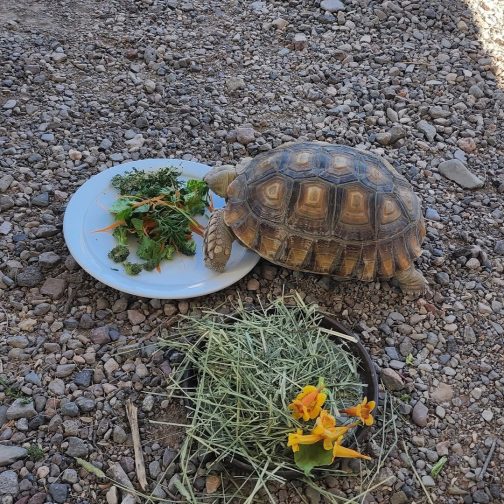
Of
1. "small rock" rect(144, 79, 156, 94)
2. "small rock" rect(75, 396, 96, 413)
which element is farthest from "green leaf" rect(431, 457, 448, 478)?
"small rock" rect(144, 79, 156, 94)

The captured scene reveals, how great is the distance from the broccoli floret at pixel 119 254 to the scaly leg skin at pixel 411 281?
1298mm

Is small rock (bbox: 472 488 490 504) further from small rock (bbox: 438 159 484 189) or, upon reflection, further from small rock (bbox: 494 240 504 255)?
small rock (bbox: 438 159 484 189)

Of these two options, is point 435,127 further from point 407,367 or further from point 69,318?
point 69,318

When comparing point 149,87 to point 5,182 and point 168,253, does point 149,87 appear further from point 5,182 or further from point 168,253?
point 168,253

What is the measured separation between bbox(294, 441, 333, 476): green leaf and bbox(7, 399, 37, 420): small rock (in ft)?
3.48

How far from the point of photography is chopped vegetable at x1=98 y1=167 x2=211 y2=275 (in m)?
3.11

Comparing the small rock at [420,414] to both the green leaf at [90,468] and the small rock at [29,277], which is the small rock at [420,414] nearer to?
the green leaf at [90,468]

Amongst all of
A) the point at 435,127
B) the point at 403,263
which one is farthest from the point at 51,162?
the point at 435,127

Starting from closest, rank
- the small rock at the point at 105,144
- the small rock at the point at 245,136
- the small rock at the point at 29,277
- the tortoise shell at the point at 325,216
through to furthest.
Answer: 1. the tortoise shell at the point at 325,216
2. the small rock at the point at 29,277
3. the small rock at the point at 105,144
4. the small rock at the point at 245,136

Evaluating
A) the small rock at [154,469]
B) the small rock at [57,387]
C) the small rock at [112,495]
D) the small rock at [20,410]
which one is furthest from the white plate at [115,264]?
the small rock at [112,495]

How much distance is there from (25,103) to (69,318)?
1.76 meters

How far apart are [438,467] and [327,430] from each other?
2.10 ft

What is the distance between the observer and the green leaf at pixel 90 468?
94.4 inches

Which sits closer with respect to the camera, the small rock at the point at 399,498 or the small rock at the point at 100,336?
the small rock at the point at 399,498
